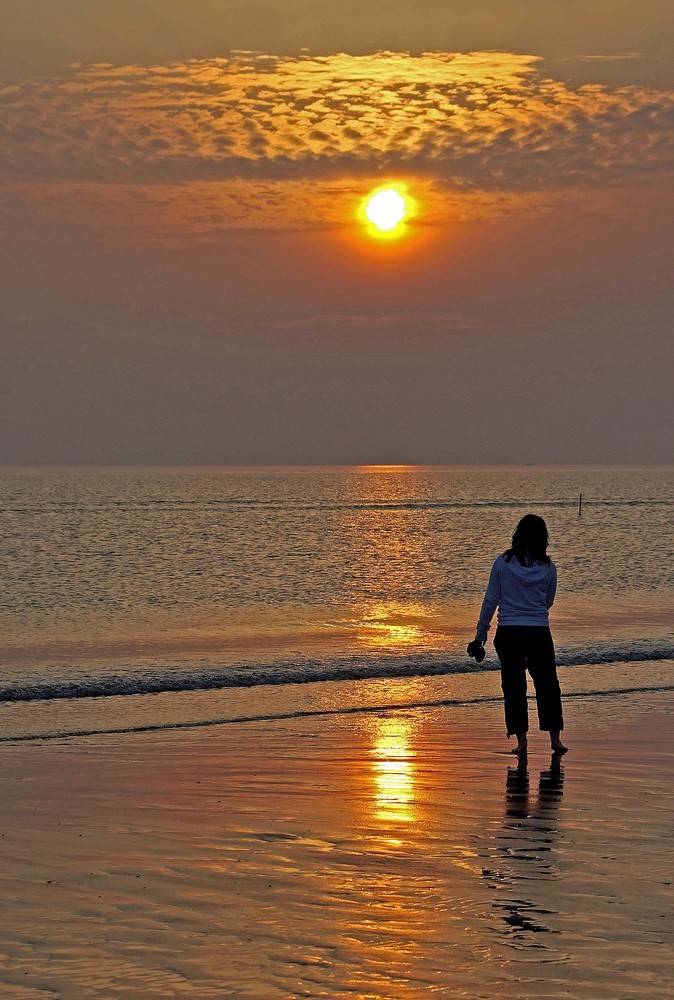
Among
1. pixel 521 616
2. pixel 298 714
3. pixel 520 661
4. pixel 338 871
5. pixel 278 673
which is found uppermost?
pixel 521 616

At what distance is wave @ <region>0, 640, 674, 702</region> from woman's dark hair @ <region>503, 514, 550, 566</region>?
710 centimetres

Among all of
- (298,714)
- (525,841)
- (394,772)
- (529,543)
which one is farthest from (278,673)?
(525,841)

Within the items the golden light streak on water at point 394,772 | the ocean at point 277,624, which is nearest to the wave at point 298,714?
the ocean at point 277,624

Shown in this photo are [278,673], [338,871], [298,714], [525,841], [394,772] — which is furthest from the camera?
[278,673]

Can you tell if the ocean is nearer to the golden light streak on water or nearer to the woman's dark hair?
the golden light streak on water

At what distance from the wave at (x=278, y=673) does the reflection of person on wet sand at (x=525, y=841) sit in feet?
23.8

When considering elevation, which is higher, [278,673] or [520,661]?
[520,661]

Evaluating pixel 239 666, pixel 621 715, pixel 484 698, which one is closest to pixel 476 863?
pixel 621 715

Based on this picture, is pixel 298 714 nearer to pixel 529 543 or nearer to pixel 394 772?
pixel 394 772

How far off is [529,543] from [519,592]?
43 cm

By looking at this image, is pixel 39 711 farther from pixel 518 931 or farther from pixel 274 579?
pixel 274 579

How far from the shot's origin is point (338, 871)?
619 centimetres

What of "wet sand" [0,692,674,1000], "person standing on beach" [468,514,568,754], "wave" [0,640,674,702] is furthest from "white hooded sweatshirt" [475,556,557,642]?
"wave" [0,640,674,702]

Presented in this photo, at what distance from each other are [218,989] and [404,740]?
6.21m
